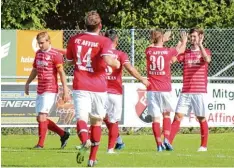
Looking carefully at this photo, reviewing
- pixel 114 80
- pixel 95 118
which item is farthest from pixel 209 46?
pixel 95 118

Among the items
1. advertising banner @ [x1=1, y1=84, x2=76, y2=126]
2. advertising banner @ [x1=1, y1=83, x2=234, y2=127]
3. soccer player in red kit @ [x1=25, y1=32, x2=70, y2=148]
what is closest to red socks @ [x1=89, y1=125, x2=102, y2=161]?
soccer player in red kit @ [x1=25, y1=32, x2=70, y2=148]

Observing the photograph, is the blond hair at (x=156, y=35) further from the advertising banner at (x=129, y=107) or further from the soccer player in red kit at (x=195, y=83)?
the advertising banner at (x=129, y=107)

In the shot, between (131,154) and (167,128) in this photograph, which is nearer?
(131,154)

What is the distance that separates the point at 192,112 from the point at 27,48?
4435 millimetres

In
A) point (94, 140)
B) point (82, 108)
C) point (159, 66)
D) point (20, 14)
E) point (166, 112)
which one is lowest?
point (166, 112)

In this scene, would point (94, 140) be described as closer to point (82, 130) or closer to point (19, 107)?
point (82, 130)

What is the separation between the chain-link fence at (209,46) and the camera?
26891 mm

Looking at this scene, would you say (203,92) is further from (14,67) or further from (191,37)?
(14,67)

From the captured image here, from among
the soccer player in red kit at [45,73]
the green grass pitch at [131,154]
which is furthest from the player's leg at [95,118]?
the soccer player in red kit at [45,73]

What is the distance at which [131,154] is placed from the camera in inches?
734

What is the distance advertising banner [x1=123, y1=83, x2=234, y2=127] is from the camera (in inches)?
994

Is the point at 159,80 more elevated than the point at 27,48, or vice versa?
the point at 159,80

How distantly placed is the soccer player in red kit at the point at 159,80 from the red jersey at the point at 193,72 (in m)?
0.21

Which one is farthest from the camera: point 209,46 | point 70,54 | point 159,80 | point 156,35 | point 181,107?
point 209,46
